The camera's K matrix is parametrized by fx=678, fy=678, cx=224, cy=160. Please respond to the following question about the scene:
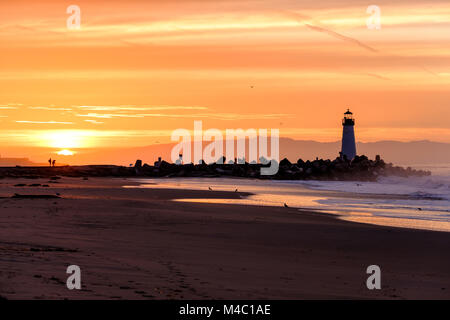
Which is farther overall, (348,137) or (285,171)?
(348,137)

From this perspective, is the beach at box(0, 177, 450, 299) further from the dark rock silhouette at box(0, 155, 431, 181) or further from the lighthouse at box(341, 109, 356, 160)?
the lighthouse at box(341, 109, 356, 160)

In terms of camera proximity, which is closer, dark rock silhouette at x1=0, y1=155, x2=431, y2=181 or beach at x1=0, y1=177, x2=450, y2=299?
beach at x1=0, y1=177, x2=450, y2=299

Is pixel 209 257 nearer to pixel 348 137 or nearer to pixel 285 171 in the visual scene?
pixel 285 171

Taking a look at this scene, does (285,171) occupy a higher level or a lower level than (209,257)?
higher

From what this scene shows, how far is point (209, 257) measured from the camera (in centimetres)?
1185

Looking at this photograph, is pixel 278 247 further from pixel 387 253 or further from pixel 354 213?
pixel 354 213

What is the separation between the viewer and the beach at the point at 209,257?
8.77m

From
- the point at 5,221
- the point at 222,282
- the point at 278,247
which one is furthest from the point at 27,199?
the point at 222,282

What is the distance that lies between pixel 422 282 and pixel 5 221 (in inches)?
391

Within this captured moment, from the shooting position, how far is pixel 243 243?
1449cm

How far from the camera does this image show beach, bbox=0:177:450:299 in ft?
28.8

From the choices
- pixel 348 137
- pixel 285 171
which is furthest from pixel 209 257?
pixel 348 137

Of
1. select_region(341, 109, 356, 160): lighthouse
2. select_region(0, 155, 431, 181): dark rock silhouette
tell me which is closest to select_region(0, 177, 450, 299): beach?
select_region(0, 155, 431, 181): dark rock silhouette

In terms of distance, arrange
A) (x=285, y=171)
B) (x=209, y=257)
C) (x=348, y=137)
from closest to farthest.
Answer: (x=209, y=257) < (x=285, y=171) < (x=348, y=137)
